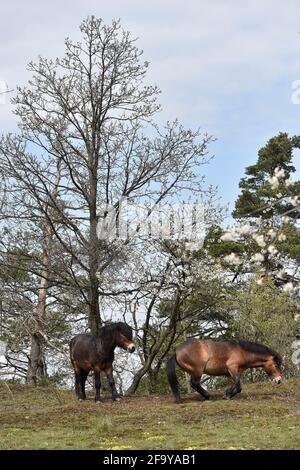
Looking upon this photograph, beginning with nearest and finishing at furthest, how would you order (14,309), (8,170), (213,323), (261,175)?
(8,170), (14,309), (213,323), (261,175)

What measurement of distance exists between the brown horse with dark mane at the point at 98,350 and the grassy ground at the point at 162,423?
1.95ft

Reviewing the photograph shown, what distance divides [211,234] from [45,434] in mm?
12030

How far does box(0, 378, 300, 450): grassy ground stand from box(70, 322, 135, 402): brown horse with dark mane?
594mm

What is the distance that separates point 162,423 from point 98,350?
422 cm

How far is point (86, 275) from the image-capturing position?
20641 mm

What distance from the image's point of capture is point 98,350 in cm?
1609

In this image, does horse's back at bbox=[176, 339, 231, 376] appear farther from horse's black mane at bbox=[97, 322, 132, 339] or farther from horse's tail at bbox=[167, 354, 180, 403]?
horse's black mane at bbox=[97, 322, 132, 339]

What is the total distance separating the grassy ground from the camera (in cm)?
983

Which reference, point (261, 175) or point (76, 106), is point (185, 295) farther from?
point (261, 175)

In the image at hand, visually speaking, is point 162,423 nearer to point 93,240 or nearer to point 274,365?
point 274,365

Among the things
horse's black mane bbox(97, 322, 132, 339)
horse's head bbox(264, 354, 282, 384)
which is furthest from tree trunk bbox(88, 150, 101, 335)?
horse's head bbox(264, 354, 282, 384)

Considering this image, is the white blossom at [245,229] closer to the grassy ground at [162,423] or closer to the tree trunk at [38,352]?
the grassy ground at [162,423]

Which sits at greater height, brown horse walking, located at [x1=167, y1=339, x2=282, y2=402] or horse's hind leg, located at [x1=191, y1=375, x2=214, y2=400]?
brown horse walking, located at [x1=167, y1=339, x2=282, y2=402]
